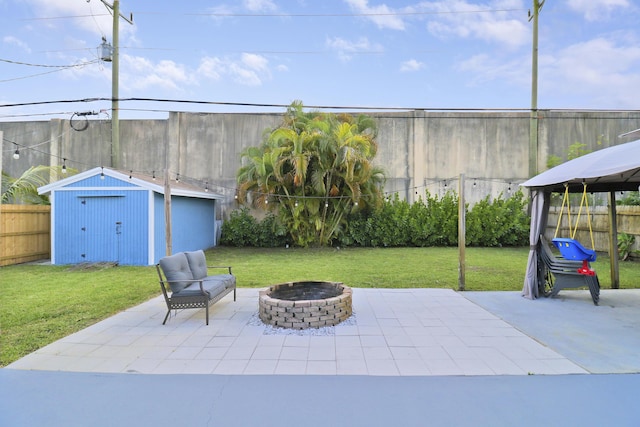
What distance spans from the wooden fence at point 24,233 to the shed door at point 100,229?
1.62 metres

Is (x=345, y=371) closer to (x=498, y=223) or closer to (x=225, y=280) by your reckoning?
(x=225, y=280)

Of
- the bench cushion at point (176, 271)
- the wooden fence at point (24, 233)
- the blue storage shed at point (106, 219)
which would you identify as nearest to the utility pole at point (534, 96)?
the bench cushion at point (176, 271)

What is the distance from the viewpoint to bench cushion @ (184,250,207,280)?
213 inches

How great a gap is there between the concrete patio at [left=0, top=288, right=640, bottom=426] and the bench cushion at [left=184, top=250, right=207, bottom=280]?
0.70 m

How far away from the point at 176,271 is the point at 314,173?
7.43 m

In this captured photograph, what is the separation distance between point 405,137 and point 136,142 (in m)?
11.0

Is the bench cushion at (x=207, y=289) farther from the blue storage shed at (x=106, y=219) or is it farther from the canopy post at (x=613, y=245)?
the canopy post at (x=613, y=245)

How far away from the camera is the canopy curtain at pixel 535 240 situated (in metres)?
6.05

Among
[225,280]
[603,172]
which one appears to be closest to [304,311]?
[225,280]

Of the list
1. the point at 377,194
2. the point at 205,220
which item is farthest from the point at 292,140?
the point at 205,220

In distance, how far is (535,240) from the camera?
630cm

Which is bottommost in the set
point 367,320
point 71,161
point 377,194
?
point 367,320

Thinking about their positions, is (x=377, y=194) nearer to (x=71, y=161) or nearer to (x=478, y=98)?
(x=478, y=98)

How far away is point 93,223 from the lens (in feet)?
32.4
